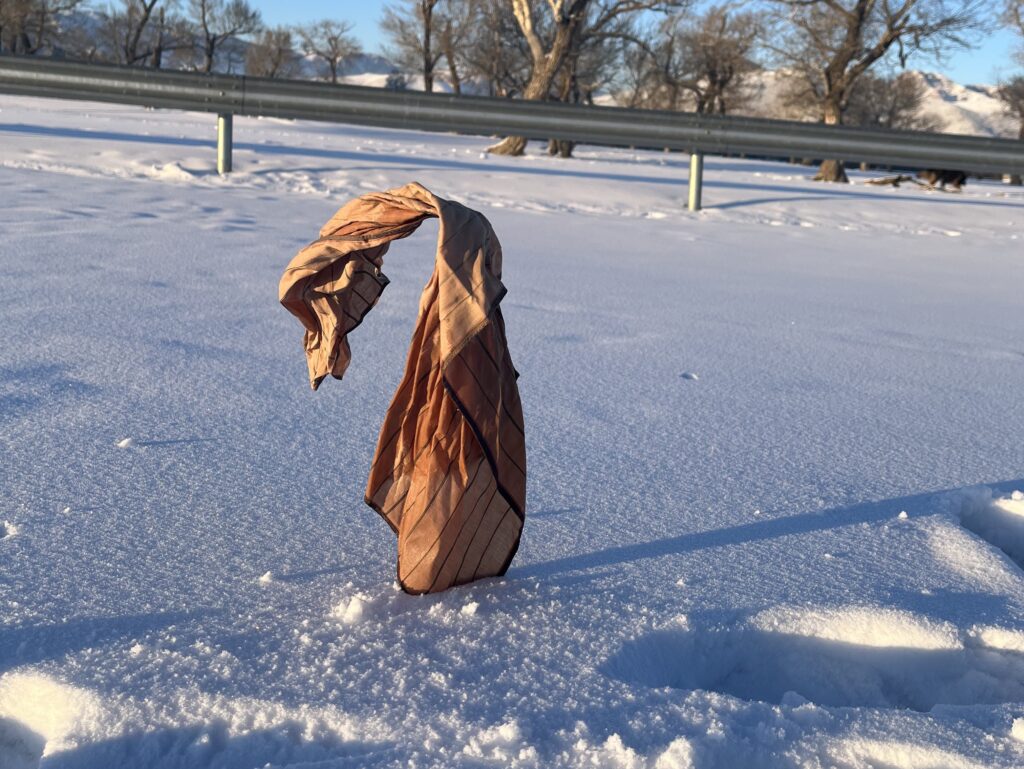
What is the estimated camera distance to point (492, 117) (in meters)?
7.67

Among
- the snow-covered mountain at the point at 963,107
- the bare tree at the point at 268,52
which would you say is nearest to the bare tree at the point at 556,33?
the bare tree at the point at 268,52

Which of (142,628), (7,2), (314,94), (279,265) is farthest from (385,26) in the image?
(142,628)

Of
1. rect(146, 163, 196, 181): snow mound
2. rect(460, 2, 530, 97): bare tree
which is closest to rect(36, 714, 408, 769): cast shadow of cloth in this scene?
rect(146, 163, 196, 181): snow mound

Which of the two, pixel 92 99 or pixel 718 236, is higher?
pixel 92 99

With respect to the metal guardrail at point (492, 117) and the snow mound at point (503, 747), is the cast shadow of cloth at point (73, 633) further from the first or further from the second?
the metal guardrail at point (492, 117)

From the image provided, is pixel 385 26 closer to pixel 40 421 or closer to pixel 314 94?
pixel 314 94

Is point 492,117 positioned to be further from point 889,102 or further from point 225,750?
point 889,102

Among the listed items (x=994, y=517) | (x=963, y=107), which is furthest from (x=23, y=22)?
(x=963, y=107)

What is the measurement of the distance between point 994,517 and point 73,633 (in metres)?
1.80

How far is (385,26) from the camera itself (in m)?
44.5

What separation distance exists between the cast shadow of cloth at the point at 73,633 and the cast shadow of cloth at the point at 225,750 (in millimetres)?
215

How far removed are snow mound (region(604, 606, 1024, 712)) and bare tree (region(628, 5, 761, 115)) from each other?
19.0 meters

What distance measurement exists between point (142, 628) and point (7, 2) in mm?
35897

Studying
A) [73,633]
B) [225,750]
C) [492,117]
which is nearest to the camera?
[225,750]
